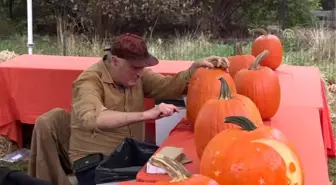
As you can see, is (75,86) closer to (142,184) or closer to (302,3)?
(142,184)

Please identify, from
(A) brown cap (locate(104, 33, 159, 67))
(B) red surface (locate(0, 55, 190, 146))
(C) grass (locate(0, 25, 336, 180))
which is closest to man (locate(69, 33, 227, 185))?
(A) brown cap (locate(104, 33, 159, 67))

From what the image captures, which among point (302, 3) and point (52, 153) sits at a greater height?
point (302, 3)

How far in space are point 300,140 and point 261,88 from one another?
35 centimetres

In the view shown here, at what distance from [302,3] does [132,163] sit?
10.4 metres

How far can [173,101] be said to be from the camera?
12.0ft

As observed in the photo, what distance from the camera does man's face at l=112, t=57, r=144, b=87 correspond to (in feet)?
10.2

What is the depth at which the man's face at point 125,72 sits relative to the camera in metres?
3.11

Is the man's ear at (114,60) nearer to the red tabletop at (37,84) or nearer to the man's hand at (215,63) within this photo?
the man's hand at (215,63)

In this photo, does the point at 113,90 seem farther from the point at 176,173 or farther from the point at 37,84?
the point at 37,84

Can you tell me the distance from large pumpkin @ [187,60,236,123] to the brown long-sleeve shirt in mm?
259

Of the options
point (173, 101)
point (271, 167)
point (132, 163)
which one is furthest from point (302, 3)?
point (271, 167)

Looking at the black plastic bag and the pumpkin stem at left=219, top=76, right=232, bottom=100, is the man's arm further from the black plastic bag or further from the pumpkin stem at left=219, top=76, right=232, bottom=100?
the pumpkin stem at left=219, top=76, right=232, bottom=100

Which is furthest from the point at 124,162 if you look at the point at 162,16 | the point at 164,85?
the point at 162,16

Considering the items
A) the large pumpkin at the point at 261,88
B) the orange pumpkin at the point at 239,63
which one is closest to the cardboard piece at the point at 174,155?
the large pumpkin at the point at 261,88
